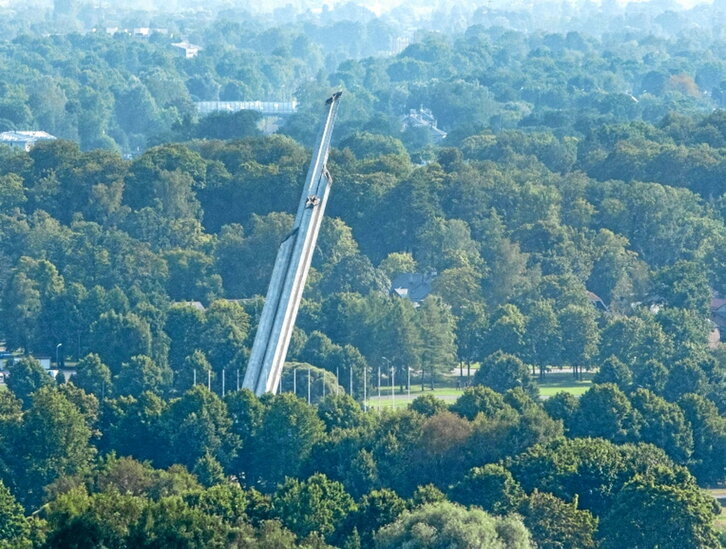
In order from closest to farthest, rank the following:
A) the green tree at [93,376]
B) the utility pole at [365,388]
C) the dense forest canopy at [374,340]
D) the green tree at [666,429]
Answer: the dense forest canopy at [374,340] < the green tree at [666,429] < the utility pole at [365,388] < the green tree at [93,376]

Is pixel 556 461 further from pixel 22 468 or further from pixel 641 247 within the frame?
pixel 641 247

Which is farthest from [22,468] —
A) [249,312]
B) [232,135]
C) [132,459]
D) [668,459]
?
[232,135]

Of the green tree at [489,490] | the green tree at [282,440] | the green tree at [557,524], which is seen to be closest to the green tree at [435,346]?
the green tree at [282,440]

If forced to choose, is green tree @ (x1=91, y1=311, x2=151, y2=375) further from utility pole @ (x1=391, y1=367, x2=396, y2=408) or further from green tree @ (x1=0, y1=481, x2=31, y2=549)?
green tree @ (x1=0, y1=481, x2=31, y2=549)

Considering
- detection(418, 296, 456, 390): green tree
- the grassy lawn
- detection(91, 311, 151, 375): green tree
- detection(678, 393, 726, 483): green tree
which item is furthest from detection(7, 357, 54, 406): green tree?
detection(678, 393, 726, 483): green tree

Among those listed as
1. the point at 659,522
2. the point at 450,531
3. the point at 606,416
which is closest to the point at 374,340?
the point at 606,416

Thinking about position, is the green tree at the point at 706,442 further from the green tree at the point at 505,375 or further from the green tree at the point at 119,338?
the green tree at the point at 119,338

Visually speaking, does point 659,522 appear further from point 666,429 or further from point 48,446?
point 48,446
